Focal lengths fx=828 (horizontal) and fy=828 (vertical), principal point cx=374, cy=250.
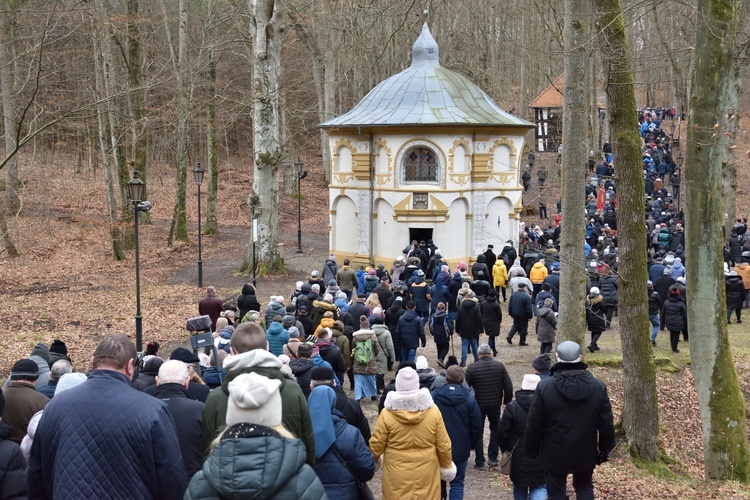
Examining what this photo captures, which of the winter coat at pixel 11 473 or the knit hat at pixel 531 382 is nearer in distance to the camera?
the winter coat at pixel 11 473

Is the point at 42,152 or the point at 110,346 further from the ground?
the point at 42,152

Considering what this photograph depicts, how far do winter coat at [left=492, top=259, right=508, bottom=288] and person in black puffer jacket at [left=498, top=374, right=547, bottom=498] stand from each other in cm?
1421

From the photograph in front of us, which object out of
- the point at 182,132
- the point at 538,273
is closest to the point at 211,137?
the point at 182,132

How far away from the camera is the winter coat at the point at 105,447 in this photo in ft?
14.2

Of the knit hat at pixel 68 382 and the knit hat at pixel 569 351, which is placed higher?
the knit hat at pixel 569 351

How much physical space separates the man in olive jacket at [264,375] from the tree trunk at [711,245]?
5772 mm

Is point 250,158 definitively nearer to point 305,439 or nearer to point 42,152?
point 42,152

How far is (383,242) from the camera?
93.4ft

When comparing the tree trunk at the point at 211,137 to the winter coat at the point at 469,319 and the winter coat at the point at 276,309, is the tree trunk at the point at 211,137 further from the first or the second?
the winter coat at the point at 469,319

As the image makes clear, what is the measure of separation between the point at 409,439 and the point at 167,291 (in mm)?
18478

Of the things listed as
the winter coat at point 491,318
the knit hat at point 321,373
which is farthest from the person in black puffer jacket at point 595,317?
the knit hat at point 321,373

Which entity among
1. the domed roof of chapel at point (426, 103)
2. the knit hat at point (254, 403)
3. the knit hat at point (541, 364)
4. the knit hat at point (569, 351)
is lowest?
the knit hat at point (541, 364)

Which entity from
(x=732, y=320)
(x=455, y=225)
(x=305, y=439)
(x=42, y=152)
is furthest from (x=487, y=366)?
(x=42, y=152)

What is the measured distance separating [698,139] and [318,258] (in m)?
23.3
